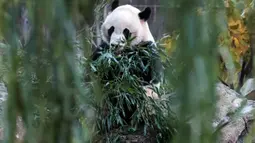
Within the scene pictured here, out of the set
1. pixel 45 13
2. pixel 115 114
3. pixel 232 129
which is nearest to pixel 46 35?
pixel 45 13

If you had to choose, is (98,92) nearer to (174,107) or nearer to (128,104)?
(174,107)

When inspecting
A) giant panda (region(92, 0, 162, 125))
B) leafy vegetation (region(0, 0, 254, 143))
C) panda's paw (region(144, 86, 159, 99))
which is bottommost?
leafy vegetation (region(0, 0, 254, 143))

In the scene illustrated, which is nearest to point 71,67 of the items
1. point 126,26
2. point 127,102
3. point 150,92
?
point 127,102

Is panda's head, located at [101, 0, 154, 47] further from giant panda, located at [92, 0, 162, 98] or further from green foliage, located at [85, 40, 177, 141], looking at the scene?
green foliage, located at [85, 40, 177, 141]

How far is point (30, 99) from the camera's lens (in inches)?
20.6

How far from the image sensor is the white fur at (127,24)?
110 inches

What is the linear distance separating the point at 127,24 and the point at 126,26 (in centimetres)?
1

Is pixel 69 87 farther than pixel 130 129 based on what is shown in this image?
No

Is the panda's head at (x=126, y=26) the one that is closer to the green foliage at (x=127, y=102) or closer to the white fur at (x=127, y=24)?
the white fur at (x=127, y=24)

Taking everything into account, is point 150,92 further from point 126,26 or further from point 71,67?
point 71,67

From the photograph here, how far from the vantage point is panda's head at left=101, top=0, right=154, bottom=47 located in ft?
9.15

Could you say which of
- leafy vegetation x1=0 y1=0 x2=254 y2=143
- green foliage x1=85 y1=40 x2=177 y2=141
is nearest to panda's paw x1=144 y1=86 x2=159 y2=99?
green foliage x1=85 y1=40 x2=177 y2=141

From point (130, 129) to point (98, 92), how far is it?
164cm

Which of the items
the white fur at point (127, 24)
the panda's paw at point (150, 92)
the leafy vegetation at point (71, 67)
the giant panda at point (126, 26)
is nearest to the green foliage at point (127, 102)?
the panda's paw at point (150, 92)
